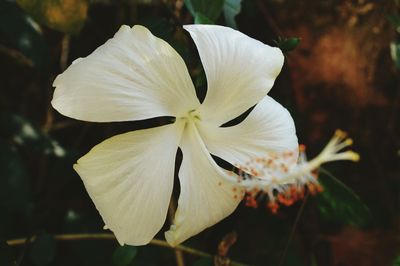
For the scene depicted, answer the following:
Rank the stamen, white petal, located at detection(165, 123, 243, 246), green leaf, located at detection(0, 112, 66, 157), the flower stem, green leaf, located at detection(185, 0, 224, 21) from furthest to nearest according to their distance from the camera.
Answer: green leaf, located at detection(0, 112, 66, 157), the flower stem, green leaf, located at detection(185, 0, 224, 21), white petal, located at detection(165, 123, 243, 246), the stamen

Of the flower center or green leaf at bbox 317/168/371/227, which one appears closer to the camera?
the flower center

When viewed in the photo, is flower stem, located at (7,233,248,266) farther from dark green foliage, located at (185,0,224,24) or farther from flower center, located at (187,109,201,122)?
dark green foliage, located at (185,0,224,24)

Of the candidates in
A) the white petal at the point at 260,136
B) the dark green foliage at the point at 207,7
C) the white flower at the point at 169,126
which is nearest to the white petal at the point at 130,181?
the white flower at the point at 169,126

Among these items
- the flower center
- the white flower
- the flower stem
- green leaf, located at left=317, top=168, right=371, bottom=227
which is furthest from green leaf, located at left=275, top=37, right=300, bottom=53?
the flower stem

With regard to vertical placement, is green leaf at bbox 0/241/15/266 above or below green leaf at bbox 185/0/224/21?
below

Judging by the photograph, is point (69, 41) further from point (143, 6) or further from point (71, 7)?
point (71, 7)

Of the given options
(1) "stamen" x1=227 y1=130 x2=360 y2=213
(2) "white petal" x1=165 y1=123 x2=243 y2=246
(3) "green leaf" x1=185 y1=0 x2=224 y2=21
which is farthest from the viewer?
(3) "green leaf" x1=185 y1=0 x2=224 y2=21

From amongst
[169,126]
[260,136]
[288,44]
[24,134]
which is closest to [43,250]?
[24,134]
